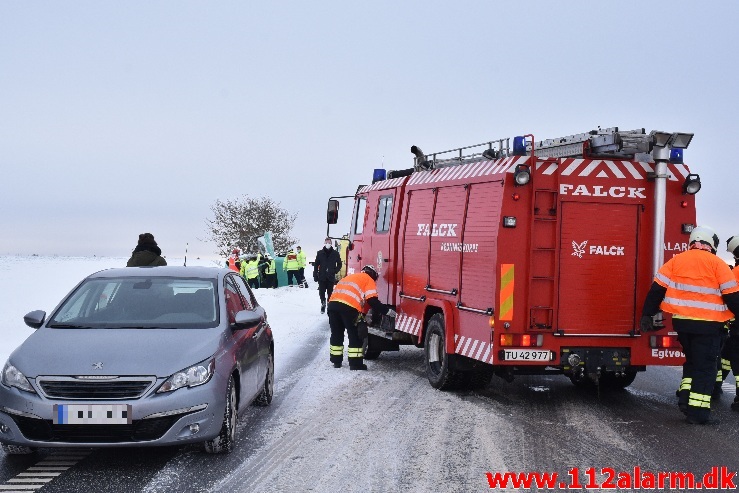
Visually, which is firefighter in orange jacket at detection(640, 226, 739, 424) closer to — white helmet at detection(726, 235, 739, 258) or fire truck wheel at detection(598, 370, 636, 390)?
white helmet at detection(726, 235, 739, 258)

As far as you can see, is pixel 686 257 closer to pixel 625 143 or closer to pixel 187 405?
pixel 625 143

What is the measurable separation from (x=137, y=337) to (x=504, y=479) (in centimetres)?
296

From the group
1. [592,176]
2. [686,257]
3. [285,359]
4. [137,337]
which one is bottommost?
[285,359]

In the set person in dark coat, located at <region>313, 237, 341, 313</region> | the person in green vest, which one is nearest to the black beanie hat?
person in dark coat, located at <region>313, 237, 341, 313</region>

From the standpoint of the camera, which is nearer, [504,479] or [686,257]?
[504,479]

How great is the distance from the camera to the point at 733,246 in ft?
32.5

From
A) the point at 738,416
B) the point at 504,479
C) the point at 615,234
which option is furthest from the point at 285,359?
the point at 504,479

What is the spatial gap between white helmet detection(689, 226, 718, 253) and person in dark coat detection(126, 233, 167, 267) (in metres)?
6.93

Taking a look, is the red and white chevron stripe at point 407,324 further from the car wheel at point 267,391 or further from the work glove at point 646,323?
the work glove at point 646,323

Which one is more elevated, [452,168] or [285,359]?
[452,168]

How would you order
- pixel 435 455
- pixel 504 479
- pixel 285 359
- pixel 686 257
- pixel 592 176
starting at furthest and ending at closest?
pixel 285 359 < pixel 592 176 < pixel 686 257 < pixel 435 455 < pixel 504 479

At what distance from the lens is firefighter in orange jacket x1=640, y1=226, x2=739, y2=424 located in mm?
8359

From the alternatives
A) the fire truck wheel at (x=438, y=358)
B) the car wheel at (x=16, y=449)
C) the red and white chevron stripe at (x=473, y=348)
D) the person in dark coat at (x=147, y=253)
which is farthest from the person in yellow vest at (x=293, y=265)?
the car wheel at (x=16, y=449)

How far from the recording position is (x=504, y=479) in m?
5.98
